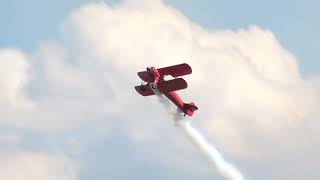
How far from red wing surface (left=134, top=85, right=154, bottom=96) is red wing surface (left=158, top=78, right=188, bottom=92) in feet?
6.86

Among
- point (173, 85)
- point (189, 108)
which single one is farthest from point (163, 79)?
point (189, 108)

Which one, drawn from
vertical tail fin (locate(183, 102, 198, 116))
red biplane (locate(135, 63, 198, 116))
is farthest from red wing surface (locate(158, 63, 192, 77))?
vertical tail fin (locate(183, 102, 198, 116))

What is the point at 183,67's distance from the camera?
453 feet

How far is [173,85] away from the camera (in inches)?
5472

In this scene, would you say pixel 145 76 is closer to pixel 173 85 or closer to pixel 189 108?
pixel 173 85

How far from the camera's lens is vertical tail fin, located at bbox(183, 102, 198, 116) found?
14638cm

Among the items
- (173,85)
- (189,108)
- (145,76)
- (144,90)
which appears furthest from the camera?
(189,108)

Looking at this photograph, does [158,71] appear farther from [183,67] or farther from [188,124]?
[188,124]

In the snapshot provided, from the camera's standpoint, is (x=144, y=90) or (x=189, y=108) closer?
(x=144, y=90)

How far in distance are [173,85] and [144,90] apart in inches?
182

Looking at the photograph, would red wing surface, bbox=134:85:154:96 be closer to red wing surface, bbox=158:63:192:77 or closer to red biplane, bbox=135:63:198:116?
red biplane, bbox=135:63:198:116

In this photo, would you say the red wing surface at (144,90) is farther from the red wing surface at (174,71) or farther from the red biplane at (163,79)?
the red wing surface at (174,71)

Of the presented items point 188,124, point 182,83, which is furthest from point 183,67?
point 188,124

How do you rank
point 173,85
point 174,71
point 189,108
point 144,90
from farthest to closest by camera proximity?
point 189,108 < point 144,90 < point 173,85 < point 174,71
